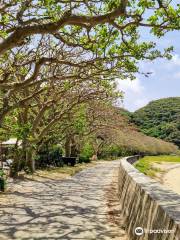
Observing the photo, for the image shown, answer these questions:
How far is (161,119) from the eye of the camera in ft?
465

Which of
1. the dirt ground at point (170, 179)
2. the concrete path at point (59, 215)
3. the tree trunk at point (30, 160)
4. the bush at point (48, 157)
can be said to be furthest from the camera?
the bush at point (48, 157)

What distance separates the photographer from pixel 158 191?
29.3ft

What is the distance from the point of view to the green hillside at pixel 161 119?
12694 centimetres

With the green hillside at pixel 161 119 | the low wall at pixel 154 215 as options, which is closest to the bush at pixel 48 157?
the low wall at pixel 154 215

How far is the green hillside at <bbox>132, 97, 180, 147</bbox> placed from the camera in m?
127

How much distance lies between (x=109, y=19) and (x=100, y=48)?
6.37 meters

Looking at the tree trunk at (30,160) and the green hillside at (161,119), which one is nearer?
the tree trunk at (30,160)

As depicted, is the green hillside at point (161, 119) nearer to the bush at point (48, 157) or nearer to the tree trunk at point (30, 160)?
the bush at point (48, 157)

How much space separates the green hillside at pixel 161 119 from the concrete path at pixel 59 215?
107071 millimetres

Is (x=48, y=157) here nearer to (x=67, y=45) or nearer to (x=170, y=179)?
(x=170, y=179)

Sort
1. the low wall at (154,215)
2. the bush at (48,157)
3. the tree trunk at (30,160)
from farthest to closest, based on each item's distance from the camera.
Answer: the bush at (48,157), the tree trunk at (30,160), the low wall at (154,215)

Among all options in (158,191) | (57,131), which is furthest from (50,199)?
(57,131)

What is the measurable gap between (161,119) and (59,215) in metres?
130

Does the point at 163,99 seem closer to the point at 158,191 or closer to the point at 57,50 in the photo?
the point at 57,50
